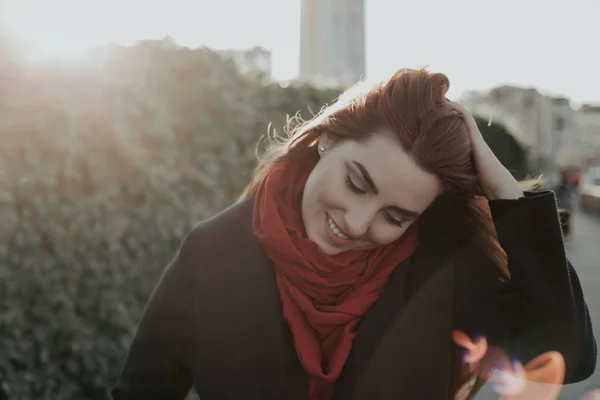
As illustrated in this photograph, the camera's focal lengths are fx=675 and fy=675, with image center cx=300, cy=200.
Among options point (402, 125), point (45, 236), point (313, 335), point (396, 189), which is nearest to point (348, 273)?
point (313, 335)

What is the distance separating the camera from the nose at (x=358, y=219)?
1735mm

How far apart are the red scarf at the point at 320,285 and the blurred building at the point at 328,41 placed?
20854mm

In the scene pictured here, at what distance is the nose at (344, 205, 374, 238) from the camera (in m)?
1.74

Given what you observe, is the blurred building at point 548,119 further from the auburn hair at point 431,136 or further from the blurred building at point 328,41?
the auburn hair at point 431,136

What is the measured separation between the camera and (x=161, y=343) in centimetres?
199

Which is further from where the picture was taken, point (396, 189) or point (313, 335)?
point (313, 335)

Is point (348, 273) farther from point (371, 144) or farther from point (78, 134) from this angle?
point (78, 134)

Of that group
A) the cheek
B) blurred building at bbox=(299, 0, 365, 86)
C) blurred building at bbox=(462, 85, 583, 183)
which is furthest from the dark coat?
blurred building at bbox=(462, 85, 583, 183)

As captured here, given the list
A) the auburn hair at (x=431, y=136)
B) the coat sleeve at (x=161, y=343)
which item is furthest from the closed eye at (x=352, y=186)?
the coat sleeve at (x=161, y=343)

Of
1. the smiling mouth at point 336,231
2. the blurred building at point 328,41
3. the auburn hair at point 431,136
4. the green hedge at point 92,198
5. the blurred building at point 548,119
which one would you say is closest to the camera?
the auburn hair at point 431,136

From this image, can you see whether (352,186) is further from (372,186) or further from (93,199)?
(93,199)

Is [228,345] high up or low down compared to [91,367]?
up

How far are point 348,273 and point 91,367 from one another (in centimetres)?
244

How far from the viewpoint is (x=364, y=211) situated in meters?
1.73
